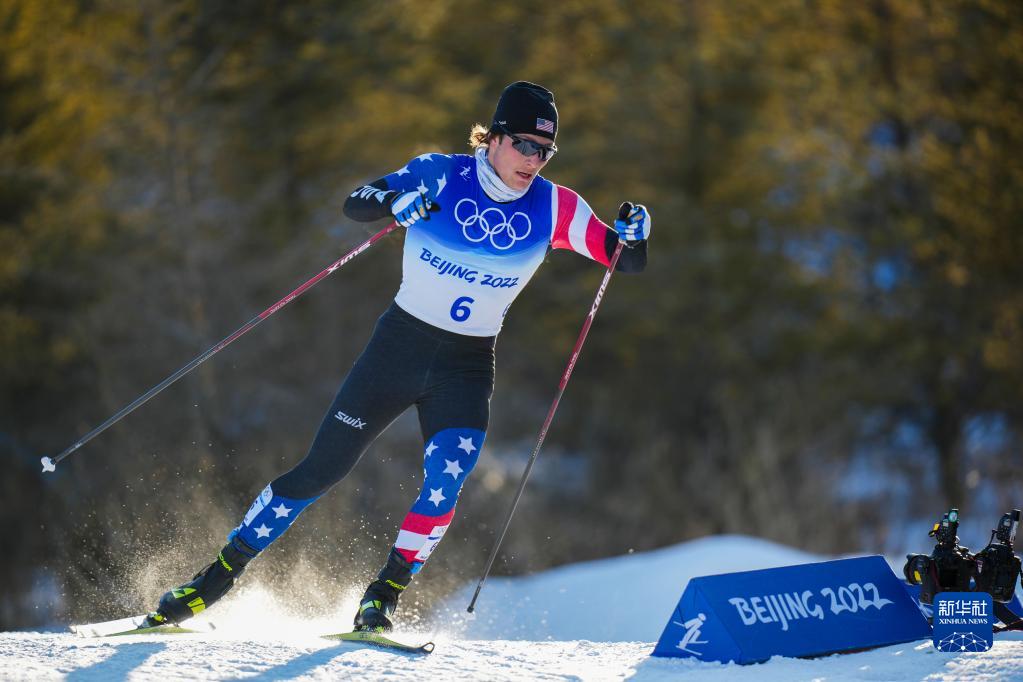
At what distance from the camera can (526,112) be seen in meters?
4.59

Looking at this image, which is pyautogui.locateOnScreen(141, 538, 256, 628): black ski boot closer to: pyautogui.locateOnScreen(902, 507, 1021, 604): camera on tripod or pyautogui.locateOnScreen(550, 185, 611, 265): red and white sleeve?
pyautogui.locateOnScreen(550, 185, 611, 265): red and white sleeve

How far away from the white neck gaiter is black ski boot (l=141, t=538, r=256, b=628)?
1719 millimetres

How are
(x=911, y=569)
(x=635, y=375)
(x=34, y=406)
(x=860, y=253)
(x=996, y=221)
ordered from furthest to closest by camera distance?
(x=635, y=375), (x=860, y=253), (x=996, y=221), (x=34, y=406), (x=911, y=569)

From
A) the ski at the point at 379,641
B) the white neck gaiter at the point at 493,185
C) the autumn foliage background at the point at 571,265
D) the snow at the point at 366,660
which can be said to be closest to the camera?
the snow at the point at 366,660

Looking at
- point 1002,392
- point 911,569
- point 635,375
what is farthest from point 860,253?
point 911,569

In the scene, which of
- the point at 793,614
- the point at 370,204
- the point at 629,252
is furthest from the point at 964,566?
the point at 370,204

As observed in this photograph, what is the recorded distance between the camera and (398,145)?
1625 centimetres

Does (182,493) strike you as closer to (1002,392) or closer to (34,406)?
(34,406)

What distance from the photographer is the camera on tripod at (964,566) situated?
4266mm

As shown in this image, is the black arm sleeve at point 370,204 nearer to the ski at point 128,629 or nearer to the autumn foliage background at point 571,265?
the ski at point 128,629

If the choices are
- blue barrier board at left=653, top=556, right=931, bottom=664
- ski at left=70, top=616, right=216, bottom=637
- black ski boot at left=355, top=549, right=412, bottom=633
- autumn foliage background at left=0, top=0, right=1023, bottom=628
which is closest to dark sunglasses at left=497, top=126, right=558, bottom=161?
black ski boot at left=355, top=549, right=412, bottom=633

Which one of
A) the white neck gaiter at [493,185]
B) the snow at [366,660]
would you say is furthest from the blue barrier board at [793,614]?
the white neck gaiter at [493,185]

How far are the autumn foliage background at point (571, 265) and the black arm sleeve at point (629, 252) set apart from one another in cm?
513

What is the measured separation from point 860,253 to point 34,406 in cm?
1194
